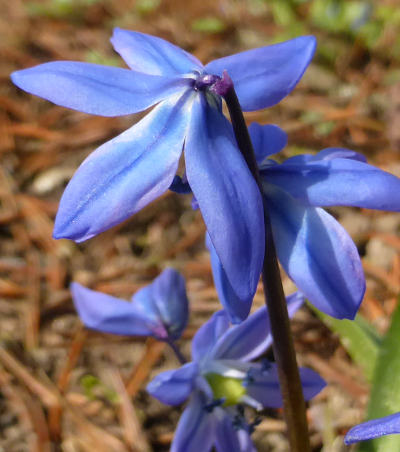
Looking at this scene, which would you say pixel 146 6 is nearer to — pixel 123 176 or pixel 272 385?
pixel 272 385

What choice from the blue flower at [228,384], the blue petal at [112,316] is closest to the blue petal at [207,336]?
the blue flower at [228,384]

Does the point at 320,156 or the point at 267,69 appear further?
the point at 320,156

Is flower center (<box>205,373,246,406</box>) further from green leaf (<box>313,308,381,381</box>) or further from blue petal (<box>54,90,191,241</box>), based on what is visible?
blue petal (<box>54,90,191,241</box>)

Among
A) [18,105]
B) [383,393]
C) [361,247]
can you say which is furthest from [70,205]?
[18,105]

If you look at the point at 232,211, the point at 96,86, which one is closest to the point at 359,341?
the point at 232,211

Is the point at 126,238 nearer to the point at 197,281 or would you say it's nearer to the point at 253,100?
the point at 197,281

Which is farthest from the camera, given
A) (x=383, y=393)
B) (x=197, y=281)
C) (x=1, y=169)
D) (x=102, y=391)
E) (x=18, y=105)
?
(x=18, y=105)
